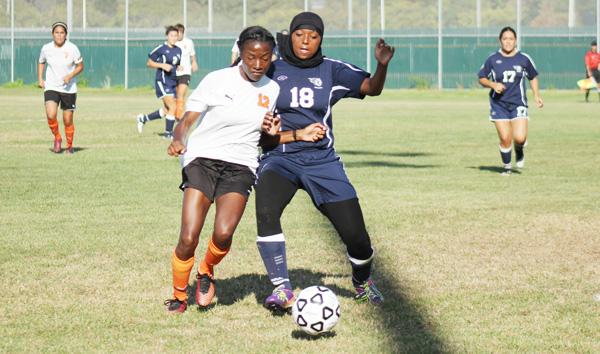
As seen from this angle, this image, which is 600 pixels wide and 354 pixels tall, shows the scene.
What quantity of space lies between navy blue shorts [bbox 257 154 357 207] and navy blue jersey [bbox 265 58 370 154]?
0.08 meters

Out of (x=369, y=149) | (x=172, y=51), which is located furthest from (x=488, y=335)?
(x=172, y=51)

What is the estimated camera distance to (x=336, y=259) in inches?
359

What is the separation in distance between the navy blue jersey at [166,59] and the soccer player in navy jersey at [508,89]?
7.79m

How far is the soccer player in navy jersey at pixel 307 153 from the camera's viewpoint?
23.6 feet

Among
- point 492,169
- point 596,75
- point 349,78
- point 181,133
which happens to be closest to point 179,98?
point 492,169

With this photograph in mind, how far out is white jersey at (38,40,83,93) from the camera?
18.7 m

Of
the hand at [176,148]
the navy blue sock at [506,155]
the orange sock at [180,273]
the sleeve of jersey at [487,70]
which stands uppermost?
the sleeve of jersey at [487,70]

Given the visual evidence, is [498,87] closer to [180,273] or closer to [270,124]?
[270,124]

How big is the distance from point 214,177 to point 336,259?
229 centimetres

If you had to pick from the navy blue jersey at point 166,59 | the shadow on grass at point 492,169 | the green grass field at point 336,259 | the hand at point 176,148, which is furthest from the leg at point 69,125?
the hand at point 176,148

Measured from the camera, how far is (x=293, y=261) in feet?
29.6

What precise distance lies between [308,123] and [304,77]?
299 mm

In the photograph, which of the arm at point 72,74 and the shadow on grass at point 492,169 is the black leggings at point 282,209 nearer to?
the shadow on grass at point 492,169

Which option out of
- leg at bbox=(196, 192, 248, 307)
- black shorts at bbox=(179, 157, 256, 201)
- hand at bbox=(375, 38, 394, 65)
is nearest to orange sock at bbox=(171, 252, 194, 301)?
leg at bbox=(196, 192, 248, 307)
